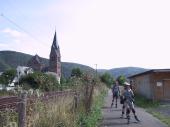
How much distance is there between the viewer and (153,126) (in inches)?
658

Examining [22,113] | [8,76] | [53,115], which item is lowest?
[53,115]

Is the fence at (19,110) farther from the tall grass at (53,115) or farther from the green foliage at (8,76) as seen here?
the green foliage at (8,76)

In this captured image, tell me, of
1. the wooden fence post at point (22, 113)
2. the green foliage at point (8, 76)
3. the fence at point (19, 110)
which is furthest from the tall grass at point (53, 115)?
the green foliage at point (8, 76)

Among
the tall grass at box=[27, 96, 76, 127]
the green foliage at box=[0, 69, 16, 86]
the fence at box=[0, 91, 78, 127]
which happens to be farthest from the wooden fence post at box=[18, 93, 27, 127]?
the green foliage at box=[0, 69, 16, 86]

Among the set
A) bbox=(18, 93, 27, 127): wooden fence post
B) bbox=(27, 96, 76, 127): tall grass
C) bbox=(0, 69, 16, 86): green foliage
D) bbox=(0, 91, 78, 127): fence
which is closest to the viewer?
bbox=(18, 93, 27, 127): wooden fence post

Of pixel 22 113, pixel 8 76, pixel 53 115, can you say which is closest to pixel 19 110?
pixel 22 113

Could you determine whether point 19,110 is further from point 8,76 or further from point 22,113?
point 8,76

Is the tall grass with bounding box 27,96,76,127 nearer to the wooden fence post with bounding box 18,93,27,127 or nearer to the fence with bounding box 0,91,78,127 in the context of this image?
the fence with bounding box 0,91,78,127

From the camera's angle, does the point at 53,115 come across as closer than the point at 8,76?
Yes

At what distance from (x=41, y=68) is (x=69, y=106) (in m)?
163

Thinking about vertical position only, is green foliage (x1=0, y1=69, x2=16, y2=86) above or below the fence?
above

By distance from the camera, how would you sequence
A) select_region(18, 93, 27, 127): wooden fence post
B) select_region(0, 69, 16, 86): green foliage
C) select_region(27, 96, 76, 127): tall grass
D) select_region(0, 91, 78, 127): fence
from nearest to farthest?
select_region(18, 93, 27, 127): wooden fence post
select_region(0, 91, 78, 127): fence
select_region(27, 96, 76, 127): tall grass
select_region(0, 69, 16, 86): green foliage

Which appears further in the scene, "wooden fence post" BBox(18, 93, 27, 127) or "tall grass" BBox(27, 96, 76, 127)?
"tall grass" BBox(27, 96, 76, 127)

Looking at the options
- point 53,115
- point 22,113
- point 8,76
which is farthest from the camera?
point 8,76
